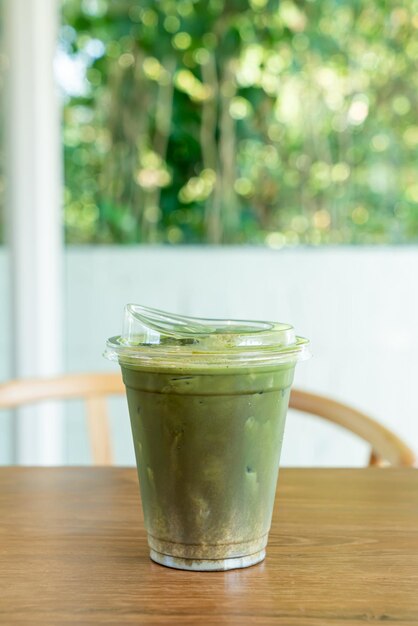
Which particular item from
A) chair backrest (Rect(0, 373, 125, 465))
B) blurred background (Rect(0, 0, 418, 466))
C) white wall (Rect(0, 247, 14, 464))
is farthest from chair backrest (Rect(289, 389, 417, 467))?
white wall (Rect(0, 247, 14, 464))

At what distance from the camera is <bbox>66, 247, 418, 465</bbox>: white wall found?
7.38 feet

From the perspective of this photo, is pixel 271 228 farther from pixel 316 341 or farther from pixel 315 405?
pixel 315 405

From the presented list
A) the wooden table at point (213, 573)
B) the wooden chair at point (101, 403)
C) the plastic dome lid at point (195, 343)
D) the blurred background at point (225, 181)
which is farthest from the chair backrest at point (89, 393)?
the blurred background at point (225, 181)

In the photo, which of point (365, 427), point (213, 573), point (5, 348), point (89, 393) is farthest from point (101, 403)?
point (5, 348)

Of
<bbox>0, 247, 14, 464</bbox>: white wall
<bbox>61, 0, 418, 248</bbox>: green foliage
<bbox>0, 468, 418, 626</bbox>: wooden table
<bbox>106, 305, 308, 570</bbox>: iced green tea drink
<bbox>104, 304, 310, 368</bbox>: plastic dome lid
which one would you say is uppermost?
<bbox>61, 0, 418, 248</bbox>: green foliage

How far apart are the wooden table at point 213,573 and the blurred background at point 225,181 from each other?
1321 millimetres

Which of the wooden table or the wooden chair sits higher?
the wooden table

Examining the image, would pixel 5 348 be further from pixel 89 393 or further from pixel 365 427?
pixel 365 427

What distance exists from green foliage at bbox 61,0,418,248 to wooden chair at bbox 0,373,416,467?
99cm

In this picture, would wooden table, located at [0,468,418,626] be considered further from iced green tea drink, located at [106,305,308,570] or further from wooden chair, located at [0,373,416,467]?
wooden chair, located at [0,373,416,467]

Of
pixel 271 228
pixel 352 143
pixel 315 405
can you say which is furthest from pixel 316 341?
pixel 315 405

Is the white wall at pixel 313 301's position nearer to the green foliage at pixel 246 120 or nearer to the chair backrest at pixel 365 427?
the green foliage at pixel 246 120

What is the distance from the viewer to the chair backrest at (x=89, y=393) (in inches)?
51.4

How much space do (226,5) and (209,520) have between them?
1.80m
